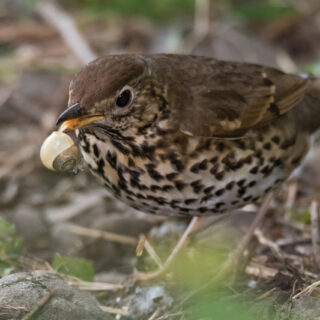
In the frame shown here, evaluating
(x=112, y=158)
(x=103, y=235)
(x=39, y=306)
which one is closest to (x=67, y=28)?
(x=103, y=235)

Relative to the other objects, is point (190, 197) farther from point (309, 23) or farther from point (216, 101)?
point (309, 23)

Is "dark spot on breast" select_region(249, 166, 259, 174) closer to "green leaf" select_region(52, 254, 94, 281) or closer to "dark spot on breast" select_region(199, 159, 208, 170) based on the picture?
"dark spot on breast" select_region(199, 159, 208, 170)

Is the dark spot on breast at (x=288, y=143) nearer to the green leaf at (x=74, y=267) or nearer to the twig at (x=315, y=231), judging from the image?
the twig at (x=315, y=231)

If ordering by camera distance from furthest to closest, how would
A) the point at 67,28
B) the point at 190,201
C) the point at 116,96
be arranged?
1. the point at 67,28
2. the point at 190,201
3. the point at 116,96

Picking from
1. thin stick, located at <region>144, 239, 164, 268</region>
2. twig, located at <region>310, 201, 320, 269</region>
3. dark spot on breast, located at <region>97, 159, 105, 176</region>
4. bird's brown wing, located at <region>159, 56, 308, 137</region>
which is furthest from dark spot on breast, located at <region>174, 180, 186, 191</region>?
twig, located at <region>310, 201, 320, 269</region>

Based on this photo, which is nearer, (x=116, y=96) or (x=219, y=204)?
(x=116, y=96)

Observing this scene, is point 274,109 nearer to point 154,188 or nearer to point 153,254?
point 154,188

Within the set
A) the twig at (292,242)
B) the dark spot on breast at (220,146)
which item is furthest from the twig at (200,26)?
the dark spot on breast at (220,146)
